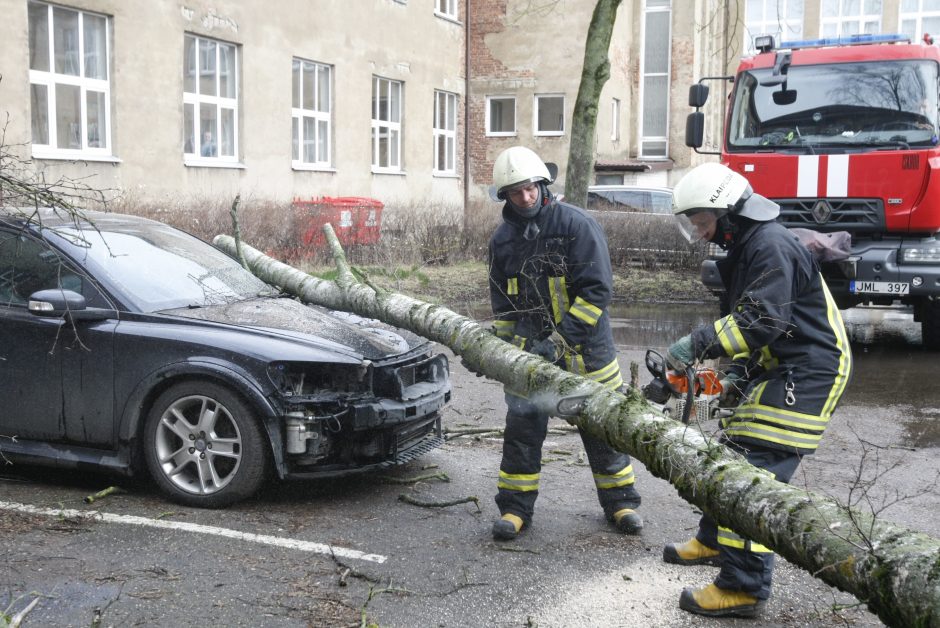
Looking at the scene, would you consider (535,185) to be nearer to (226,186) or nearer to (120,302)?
(120,302)

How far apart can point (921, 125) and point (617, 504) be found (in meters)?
6.54

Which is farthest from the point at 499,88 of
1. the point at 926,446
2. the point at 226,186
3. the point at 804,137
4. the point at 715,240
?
the point at 715,240

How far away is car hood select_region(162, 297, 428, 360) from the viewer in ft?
17.7

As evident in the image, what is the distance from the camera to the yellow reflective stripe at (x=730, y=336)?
13.6ft

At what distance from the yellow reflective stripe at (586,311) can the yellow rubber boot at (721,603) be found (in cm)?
151

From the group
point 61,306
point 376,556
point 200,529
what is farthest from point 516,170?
point 61,306

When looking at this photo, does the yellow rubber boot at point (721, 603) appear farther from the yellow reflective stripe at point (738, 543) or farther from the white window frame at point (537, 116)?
the white window frame at point (537, 116)

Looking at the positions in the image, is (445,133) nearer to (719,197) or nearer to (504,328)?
(504,328)

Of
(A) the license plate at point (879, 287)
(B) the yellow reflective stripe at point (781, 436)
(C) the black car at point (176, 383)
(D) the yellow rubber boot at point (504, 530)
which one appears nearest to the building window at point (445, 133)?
(A) the license plate at point (879, 287)

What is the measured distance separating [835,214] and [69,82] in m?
11.0

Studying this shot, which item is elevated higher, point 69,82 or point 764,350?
point 69,82

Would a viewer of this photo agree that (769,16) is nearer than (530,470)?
No

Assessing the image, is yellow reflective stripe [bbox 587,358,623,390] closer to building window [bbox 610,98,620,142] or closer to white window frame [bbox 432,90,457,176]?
white window frame [bbox 432,90,457,176]

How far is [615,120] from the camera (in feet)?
107
